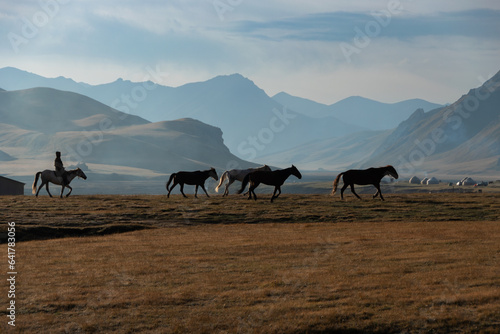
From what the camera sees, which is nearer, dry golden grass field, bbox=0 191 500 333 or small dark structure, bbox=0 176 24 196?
dry golden grass field, bbox=0 191 500 333

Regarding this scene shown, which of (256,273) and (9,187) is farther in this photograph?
(9,187)

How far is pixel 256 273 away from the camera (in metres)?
16.9

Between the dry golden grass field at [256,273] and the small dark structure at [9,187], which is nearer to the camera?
the dry golden grass field at [256,273]

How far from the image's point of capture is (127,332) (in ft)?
40.3

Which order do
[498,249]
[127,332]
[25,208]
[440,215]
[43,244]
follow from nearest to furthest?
[127,332], [498,249], [43,244], [440,215], [25,208]

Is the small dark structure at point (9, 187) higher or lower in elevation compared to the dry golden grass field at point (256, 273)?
higher

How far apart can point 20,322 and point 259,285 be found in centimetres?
618

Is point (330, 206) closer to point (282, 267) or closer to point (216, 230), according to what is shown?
point (216, 230)

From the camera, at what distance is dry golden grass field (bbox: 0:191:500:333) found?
12.7 meters

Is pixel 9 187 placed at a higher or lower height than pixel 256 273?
higher

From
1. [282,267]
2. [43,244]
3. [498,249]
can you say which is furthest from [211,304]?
[43,244]

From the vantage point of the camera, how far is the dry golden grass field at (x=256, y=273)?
12727 mm

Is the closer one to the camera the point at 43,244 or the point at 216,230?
the point at 43,244

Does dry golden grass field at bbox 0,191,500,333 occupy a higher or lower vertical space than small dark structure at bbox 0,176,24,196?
lower
